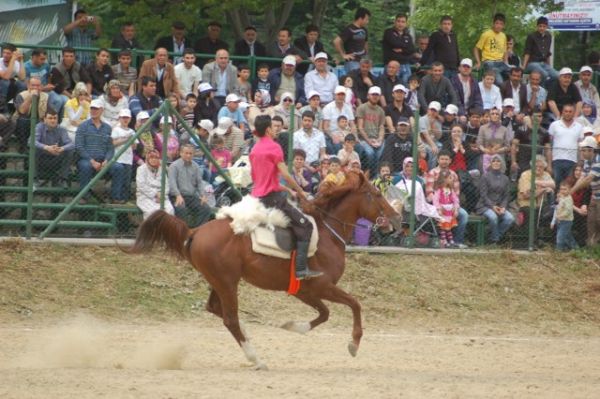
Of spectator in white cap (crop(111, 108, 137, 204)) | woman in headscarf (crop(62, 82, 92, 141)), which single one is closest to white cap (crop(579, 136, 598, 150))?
spectator in white cap (crop(111, 108, 137, 204))

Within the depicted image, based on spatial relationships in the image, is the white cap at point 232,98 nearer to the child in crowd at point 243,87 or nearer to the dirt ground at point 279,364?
the child in crowd at point 243,87

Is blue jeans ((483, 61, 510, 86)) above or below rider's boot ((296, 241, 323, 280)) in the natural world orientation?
above

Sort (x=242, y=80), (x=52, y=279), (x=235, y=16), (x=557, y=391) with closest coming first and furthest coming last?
(x=557, y=391) → (x=52, y=279) → (x=242, y=80) → (x=235, y=16)

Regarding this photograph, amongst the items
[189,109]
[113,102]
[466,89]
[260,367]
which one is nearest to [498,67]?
[466,89]

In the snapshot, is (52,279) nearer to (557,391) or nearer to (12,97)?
(12,97)

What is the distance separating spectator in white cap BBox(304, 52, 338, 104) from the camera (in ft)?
73.4

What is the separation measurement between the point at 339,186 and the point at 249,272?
1620 millimetres

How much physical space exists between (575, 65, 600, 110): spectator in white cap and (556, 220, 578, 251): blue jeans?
372cm

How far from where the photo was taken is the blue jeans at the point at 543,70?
25.3 meters

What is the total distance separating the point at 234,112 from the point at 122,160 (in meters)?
2.26

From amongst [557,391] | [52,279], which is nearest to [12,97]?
[52,279]

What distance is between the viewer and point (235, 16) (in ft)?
90.7

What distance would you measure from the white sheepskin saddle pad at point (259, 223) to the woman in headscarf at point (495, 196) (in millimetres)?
7223

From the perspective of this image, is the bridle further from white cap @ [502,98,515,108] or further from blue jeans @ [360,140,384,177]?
white cap @ [502,98,515,108]
